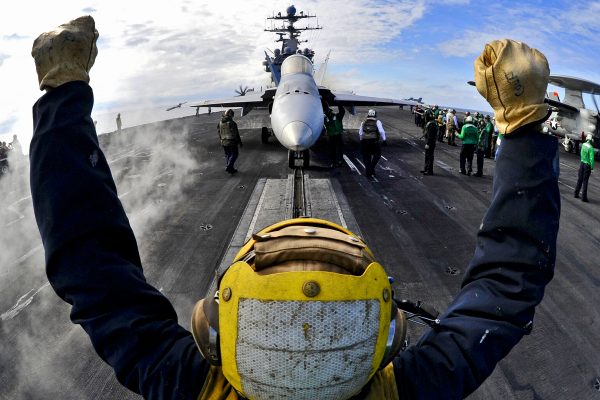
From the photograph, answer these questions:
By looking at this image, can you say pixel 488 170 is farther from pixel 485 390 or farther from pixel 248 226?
pixel 485 390

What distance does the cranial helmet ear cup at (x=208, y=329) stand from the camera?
113 cm

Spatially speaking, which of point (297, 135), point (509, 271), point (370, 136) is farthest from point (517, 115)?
point (370, 136)

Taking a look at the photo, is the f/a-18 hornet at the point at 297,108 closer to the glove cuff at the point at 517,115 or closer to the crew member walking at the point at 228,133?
the crew member walking at the point at 228,133

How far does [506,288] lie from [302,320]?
0.77 metres

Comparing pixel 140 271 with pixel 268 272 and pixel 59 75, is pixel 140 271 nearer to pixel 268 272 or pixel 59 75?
pixel 268 272

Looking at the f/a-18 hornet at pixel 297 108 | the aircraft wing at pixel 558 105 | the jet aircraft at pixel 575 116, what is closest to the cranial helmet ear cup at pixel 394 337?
the aircraft wing at pixel 558 105

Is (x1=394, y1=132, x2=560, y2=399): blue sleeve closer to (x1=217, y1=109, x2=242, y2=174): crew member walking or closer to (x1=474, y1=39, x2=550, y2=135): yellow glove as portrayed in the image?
(x1=474, y1=39, x2=550, y2=135): yellow glove

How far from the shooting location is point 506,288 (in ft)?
4.41

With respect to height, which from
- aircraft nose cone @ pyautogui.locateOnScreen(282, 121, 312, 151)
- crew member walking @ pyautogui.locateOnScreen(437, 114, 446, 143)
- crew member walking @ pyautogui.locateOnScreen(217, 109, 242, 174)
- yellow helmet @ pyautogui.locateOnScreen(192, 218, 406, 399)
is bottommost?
crew member walking @ pyautogui.locateOnScreen(437, 114, 446, 143)

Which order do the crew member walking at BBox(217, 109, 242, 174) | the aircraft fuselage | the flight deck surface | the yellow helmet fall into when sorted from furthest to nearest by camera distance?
1. the crew member walking at BBox(217, 109, 242, 174)
2. the aircraft fuselage
3. the flight deck surface
4. the yellow helmet

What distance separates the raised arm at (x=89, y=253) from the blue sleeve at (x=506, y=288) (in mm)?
736

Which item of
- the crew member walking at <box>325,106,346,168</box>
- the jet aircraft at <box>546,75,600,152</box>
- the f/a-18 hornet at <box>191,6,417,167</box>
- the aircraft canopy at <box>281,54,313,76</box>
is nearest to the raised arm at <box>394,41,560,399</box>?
the f/a-18 hornet at <box>191,6,417,167</box>

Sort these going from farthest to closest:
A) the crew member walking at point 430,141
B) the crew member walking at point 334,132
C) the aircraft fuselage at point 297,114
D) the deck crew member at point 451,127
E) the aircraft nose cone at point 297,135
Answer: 1. the deck crew member at point 451,127
2. the crew member walking at point 334,132
3. the crew member walking at point 430,141
4. the aircraft fuselage at point 297,114
5. the aircraft nose cone at point 297,135

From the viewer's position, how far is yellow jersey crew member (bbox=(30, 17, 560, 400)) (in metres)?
1.04
